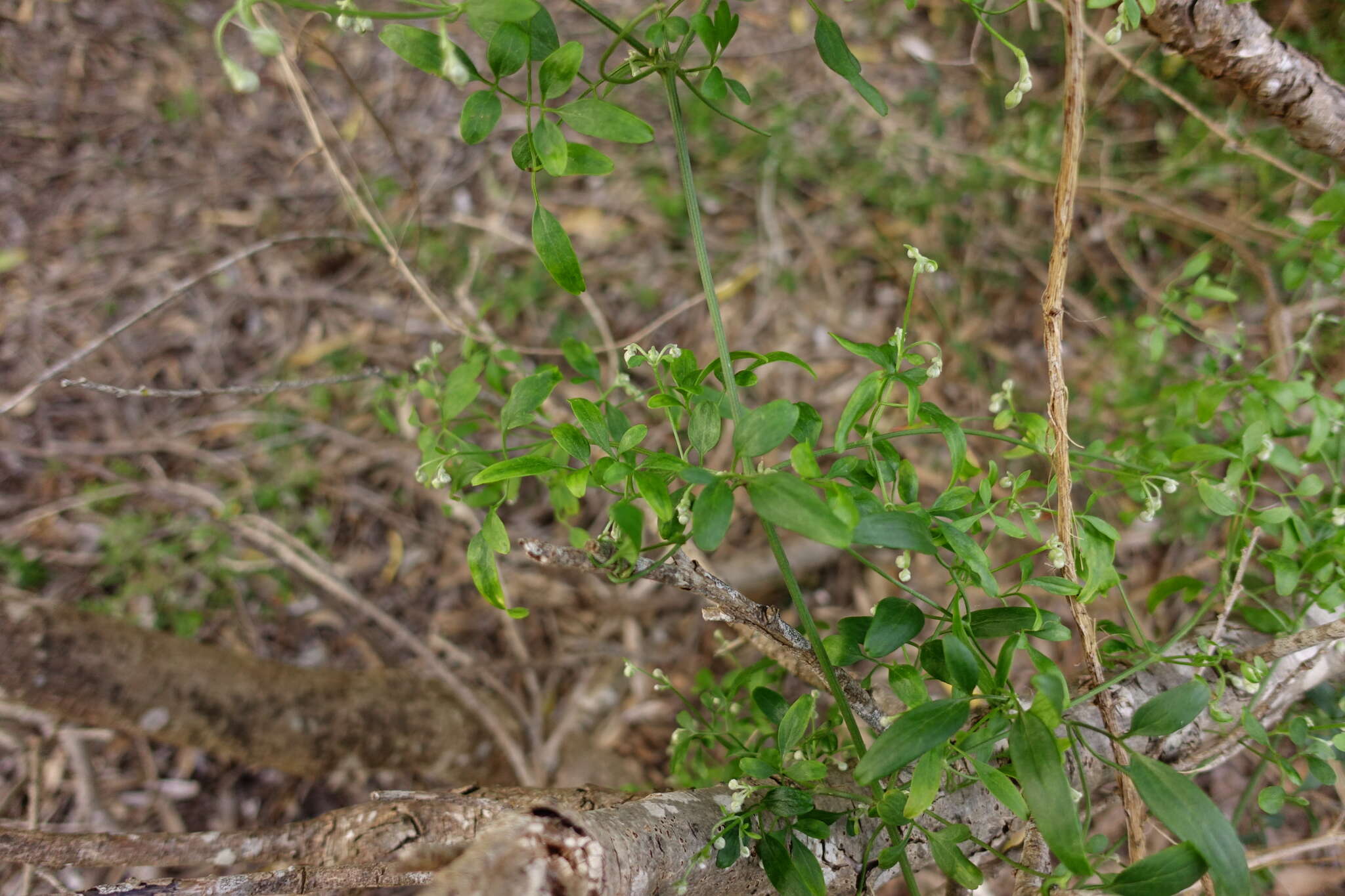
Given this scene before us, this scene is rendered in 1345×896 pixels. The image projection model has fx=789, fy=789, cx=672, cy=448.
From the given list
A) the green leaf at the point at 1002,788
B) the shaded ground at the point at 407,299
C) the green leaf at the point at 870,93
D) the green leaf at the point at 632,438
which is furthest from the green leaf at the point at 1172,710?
Answer: the shaded ground at the point at 407,299

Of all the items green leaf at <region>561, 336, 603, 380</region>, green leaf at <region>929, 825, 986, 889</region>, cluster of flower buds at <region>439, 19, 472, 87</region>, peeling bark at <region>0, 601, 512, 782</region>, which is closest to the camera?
cluster of flower buds at <region>439, 19, 472, 87</region>

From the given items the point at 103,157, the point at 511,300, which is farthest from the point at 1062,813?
the point at 103,157

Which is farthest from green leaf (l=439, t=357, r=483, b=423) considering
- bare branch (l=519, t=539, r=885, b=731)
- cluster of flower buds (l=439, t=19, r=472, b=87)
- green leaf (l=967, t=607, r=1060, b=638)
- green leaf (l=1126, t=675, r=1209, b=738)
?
green leaf (l=1126, t=675, r=1209, b=738)

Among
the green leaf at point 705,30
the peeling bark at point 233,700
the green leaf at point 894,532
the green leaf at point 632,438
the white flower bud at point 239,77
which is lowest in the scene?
the peeling bark at point 233,700

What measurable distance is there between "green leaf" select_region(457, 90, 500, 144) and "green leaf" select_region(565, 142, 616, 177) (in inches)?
3.0

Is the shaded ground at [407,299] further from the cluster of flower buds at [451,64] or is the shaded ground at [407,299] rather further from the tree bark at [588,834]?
the cluster of flower buds at [451,64]

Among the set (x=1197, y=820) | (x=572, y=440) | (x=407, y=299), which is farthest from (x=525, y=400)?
(x=407, y=299)

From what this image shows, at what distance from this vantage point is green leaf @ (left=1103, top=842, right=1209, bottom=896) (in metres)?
0.75

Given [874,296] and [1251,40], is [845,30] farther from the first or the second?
[1251,40]

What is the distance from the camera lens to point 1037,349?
258 centimetres

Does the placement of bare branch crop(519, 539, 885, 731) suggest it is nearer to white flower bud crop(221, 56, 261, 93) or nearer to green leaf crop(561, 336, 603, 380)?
green leaf crop(561, 336, 603, 380)

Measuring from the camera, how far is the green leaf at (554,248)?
0.81 meters

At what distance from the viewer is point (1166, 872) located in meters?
0.75

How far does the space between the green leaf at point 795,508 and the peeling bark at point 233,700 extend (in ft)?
4.82
